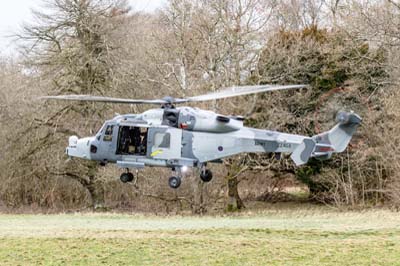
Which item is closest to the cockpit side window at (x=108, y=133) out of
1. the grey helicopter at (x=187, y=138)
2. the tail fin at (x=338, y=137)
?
the grey helicopter at (x=187, y=138)

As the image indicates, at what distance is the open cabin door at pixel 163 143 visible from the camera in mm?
18609

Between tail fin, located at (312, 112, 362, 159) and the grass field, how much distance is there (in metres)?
1.98

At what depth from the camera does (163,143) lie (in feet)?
61.3

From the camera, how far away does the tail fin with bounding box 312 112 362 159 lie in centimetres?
1767

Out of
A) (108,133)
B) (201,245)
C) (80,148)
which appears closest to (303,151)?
(201,245)

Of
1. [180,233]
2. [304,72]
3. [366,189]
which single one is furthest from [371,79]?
[180,233]

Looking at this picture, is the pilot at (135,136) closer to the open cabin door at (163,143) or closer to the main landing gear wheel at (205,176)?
the open cabin door at (163,143)

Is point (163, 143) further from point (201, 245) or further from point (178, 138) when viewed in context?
point (201, 245)

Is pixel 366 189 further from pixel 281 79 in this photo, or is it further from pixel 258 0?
pixel 258 0

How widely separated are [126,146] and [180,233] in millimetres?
3654

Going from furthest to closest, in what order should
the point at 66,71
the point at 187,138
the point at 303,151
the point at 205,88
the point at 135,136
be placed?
the point at 66,71, the point at 205,88, the point at 135,136, the point at 187,138, the point at 303,151

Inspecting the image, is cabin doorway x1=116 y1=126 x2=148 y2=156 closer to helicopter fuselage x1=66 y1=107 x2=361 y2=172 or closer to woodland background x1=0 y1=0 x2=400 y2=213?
helicopter fuselage x1=66 y1=107 x2=361 y2=172

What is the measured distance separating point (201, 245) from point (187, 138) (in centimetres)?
448

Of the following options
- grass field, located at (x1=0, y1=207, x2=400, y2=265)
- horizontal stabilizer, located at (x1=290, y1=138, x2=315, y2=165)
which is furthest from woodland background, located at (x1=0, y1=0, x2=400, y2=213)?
grass field, located at (x1=0, y1=207, x2=400, y2=265)
